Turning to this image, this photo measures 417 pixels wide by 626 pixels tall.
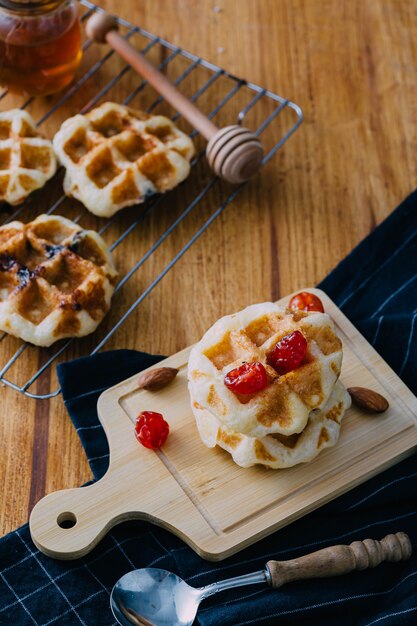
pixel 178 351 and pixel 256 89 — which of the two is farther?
pixel 256 89

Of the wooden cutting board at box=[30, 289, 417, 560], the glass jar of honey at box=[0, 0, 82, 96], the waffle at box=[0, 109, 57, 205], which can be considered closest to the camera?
the wooden cutting board at box=[30, 289, 417, 560]

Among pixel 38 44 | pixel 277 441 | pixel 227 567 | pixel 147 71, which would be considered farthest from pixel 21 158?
pixel 227 567

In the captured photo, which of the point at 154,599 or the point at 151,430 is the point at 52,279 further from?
the point at 154,599

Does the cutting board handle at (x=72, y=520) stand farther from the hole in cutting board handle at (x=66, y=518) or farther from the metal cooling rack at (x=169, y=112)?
the metal cooling rack at (x=169, y=112)

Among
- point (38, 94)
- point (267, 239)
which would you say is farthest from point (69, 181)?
point (267, 239)

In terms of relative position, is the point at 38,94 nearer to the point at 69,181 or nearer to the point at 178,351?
the point at 69,181

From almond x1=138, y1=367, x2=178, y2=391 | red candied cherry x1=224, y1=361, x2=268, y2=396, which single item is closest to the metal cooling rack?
almond x1=138, y1=367, x2=178, y2=391

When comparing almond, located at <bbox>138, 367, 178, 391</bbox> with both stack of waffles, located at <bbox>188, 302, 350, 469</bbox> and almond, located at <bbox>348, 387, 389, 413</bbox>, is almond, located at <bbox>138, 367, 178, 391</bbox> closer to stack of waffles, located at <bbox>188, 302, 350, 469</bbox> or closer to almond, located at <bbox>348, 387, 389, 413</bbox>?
stack of waffles, located at <bbox>188, 302, 350, 469</bbox>
